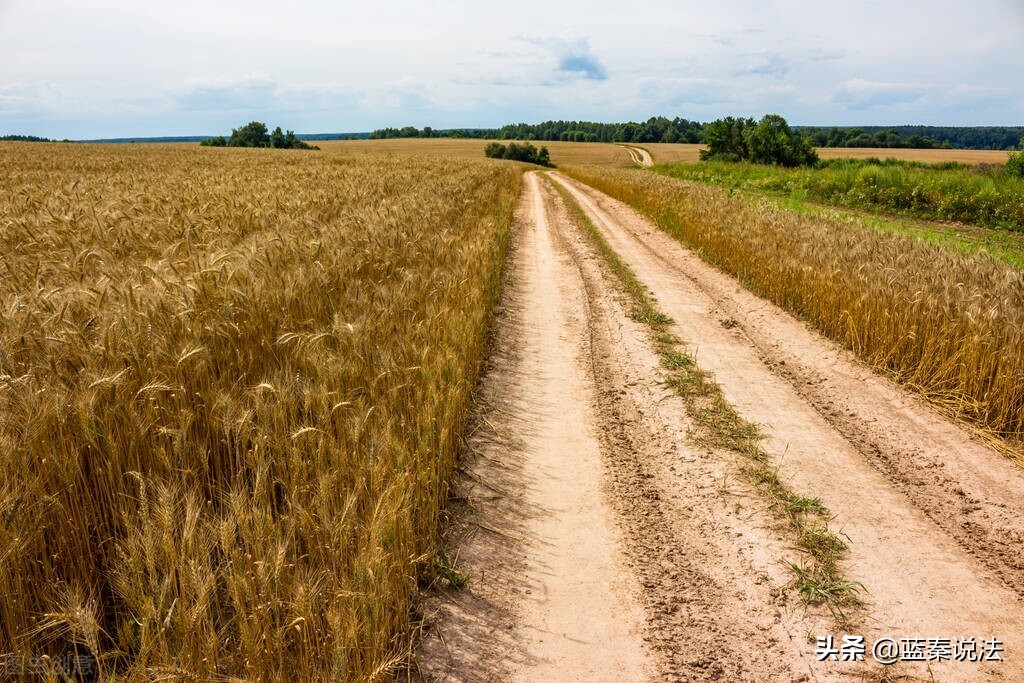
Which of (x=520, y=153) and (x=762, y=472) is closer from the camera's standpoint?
(x=762, y=472)

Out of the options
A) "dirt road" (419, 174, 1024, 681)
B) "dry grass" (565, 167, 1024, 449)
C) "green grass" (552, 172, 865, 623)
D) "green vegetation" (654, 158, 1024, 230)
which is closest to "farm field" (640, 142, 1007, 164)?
"green vegetation" (654, 158, 1024, 230)

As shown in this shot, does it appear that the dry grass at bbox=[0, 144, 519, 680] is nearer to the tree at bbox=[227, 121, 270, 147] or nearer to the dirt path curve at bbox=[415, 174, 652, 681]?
the dirt path curve at bbox=[415, 174, 652, 681]

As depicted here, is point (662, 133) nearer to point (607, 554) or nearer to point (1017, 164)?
point (1017, 164)

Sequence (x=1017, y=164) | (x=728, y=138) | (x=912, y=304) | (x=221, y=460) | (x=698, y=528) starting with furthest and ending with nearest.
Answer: (x=728, y=138) → (x=1017, y=164) → (x=912, y=304) → (x=698, y=528) → (x=221, y=460)

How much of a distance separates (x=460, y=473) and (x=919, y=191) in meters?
22.6

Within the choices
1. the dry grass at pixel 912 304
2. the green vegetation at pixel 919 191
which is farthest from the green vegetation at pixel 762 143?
the dry grass at pixel 912 304

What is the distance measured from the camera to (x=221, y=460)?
3.06m

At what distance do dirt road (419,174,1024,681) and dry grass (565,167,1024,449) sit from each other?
14.4 inches

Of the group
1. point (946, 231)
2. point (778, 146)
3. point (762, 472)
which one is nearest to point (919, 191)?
point (946, 231)

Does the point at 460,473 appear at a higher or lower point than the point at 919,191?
lower

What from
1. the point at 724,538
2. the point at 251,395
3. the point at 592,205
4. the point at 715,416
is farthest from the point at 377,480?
the point at 592,205

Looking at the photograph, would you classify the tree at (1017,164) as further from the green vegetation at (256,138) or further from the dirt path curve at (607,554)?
the green vegetation at (256,138)

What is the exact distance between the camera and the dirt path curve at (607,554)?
2482 millimetres

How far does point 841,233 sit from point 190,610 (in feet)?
32.9
